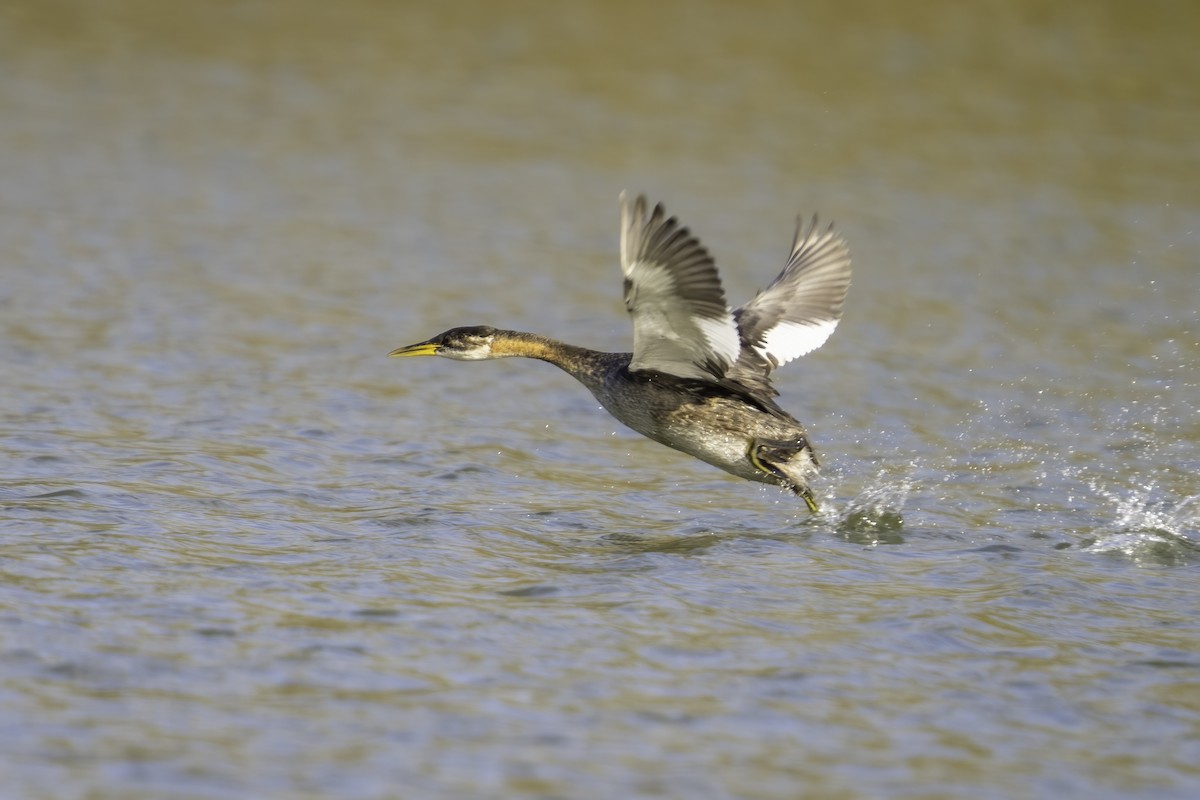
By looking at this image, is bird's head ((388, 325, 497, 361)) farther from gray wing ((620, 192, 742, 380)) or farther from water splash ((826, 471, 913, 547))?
water splash ((826, 471, 913, 547))

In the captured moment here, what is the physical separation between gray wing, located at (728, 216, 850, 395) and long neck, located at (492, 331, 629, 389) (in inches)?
31.4

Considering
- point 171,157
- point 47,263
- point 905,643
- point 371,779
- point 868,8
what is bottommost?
point 371,779

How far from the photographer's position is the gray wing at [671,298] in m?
6.94

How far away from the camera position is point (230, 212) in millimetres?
14344

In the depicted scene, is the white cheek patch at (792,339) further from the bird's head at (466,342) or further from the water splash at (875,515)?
the bird's head at (466,342)

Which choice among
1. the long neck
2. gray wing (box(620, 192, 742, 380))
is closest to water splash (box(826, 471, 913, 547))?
gray wing (box(620, 192, 742, 380))

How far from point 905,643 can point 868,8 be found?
1493 cm

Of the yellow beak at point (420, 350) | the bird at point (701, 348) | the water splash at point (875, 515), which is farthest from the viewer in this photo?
the yellow beak at point (420, 350)

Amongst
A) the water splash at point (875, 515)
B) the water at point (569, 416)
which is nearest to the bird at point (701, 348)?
the water splash at point (875, 515)

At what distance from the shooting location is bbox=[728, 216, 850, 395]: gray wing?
29.3ft

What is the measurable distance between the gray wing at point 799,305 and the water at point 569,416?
760 millimetres

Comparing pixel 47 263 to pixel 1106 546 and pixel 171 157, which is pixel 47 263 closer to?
pixel 171 157

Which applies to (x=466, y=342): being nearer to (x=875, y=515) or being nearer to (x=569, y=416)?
(x=569, y=416)

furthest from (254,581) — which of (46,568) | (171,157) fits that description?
(171,157)
